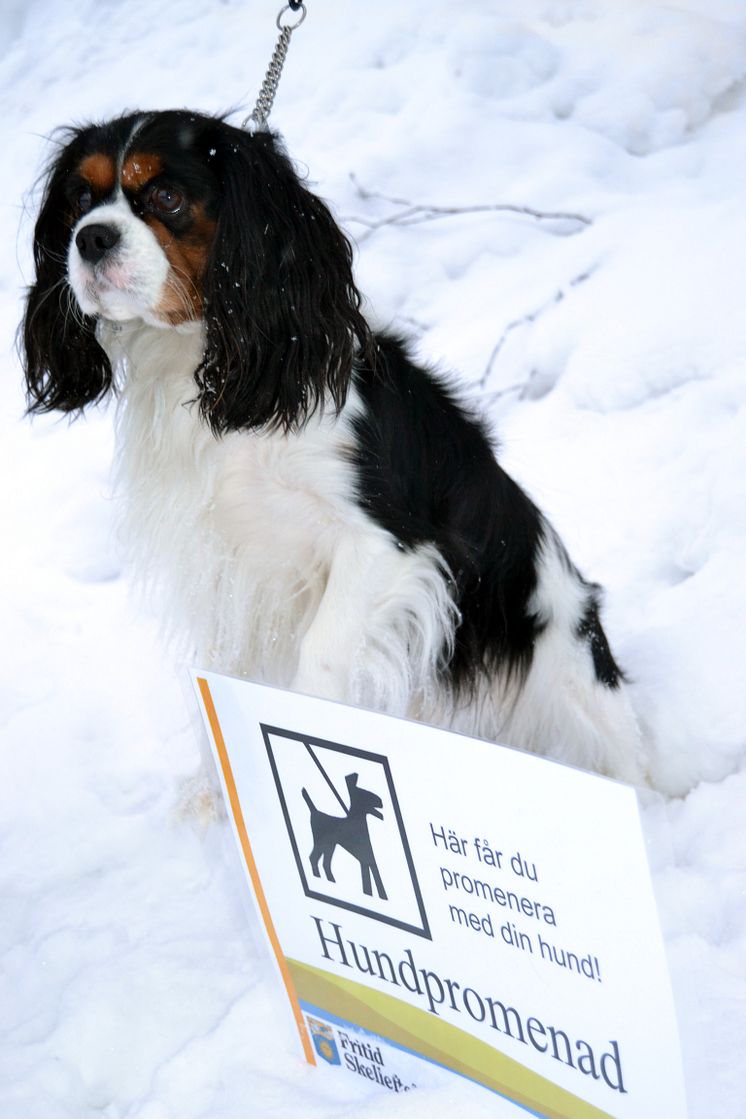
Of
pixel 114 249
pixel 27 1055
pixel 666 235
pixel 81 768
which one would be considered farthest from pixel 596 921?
pixel 666 235

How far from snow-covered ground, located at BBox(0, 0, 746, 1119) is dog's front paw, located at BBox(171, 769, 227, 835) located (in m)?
0.02

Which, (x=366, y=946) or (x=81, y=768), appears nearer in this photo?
(x=366, y=946)

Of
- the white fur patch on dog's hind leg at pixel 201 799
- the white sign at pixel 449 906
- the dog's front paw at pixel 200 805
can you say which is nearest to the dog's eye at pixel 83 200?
the white sign at pixel 449 906

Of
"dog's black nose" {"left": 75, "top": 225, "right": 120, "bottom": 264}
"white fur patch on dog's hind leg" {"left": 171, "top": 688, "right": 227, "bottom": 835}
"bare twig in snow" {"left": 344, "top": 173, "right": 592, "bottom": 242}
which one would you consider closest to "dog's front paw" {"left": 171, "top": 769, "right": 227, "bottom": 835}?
"white fur patch on dog's hind leg" {"left": 171, "top": 688, "right": 227, "bottom": 835}

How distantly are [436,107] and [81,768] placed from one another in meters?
2.43

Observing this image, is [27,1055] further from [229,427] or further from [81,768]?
[229,427]

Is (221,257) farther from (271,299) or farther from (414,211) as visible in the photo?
(414,211)

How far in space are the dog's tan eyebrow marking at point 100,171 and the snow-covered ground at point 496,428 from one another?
1.94 feet

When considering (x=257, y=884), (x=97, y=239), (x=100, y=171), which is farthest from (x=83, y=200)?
(x=257, y=884)

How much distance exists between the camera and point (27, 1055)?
5.04 feet

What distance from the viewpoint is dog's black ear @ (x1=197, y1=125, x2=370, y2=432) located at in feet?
5.26

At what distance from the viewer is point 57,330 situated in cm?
187

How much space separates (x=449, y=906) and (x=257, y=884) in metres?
0.32

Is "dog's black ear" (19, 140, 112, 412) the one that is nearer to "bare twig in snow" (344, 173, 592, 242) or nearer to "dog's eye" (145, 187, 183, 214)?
"dog's eye" (145, 187, 183, 214)
